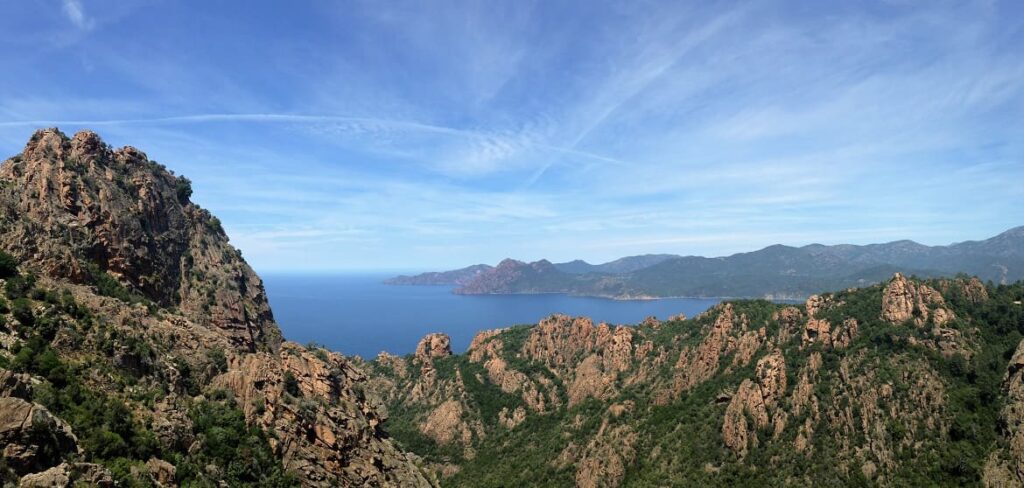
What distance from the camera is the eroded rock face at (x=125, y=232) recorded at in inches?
1503

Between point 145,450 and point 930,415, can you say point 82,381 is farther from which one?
point 930,415

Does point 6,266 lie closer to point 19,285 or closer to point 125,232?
point 19,285

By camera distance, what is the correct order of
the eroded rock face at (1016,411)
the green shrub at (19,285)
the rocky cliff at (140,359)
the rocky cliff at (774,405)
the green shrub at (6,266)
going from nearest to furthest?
the rocky cliff at (140,359)
the green shrub at (19,285)
the green shrub at (6,266)
the eroded rock face at (1016,411)
the rocky cliff at (774,405)

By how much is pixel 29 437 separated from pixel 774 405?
3024 inches

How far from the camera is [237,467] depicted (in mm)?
30219

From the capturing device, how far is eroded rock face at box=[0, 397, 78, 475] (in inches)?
704

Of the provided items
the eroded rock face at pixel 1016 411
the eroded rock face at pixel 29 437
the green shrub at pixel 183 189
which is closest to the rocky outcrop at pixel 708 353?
the eroded rock face at pixel 1016 411

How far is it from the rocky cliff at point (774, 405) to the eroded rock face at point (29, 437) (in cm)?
6389

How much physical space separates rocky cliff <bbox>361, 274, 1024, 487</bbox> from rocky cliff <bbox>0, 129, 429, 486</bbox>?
42.9m

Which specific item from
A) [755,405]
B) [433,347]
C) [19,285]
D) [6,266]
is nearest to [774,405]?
[755,405]

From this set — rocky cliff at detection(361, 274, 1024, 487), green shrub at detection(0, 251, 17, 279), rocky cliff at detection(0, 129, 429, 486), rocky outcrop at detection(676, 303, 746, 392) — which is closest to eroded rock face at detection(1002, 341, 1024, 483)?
rocky cliff at detection(361, 274, 1024, 487)

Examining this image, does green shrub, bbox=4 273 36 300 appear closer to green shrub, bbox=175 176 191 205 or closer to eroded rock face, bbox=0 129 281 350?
eroded rock face, bbox=0 129 281 350

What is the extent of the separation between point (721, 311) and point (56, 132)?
102 meters

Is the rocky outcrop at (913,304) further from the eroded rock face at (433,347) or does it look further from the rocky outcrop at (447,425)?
the eroded rock face at (433,347)
